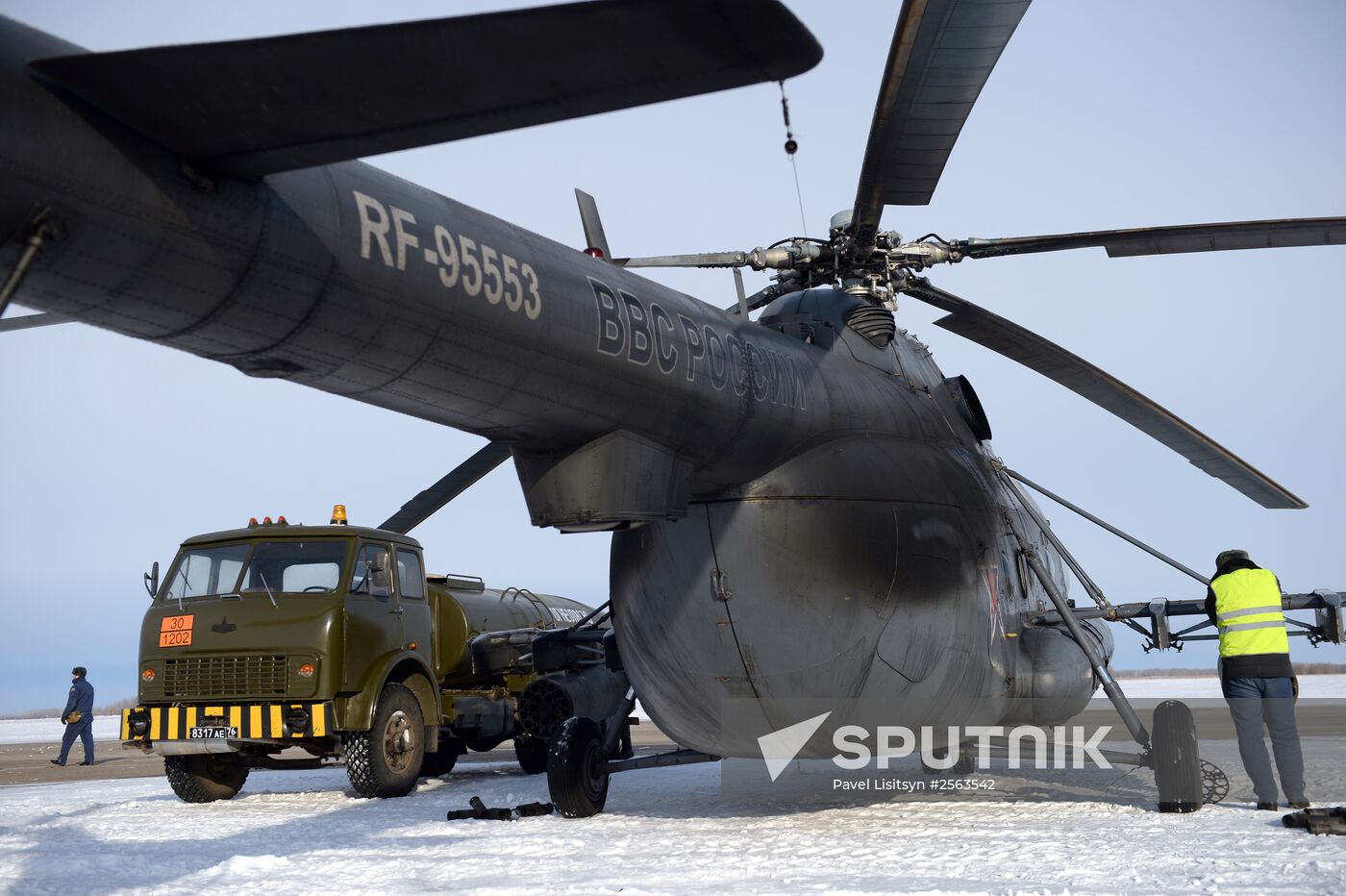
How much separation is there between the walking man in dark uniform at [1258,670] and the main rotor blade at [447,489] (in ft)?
17.4

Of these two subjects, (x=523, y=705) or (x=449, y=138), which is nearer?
(x=449, y=138)

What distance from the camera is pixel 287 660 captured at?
930 cm

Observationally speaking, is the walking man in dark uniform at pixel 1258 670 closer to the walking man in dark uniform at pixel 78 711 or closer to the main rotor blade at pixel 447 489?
the main rotor blade at pixel 447 489

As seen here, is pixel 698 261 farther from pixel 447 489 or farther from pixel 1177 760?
pixel 1177 760

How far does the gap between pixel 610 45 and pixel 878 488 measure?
457 centimetres

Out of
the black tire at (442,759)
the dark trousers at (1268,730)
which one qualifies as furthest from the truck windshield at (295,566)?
the dark trousers at (1268,730)

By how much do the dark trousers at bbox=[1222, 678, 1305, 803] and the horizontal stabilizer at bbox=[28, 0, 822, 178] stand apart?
20.7 feet

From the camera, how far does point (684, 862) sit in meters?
6.00

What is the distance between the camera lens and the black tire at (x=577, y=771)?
7906 millimetres

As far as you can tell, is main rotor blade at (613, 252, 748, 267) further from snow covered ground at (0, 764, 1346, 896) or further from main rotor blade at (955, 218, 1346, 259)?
snow covered ground at (0, 764, 1346, 896)

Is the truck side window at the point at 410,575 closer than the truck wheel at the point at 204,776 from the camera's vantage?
No

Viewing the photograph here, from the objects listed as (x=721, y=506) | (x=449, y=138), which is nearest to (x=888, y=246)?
(x=721, y=506)

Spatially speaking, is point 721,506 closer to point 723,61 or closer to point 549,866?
point 549,866

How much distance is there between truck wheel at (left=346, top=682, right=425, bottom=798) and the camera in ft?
31.1
